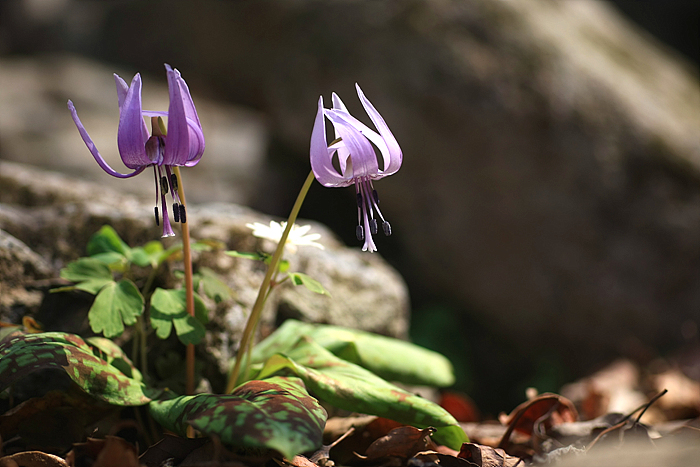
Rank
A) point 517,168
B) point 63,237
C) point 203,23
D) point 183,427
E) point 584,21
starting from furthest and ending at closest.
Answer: point 203,23, point 584,21, point 517,168, point 63,237, point 183,427

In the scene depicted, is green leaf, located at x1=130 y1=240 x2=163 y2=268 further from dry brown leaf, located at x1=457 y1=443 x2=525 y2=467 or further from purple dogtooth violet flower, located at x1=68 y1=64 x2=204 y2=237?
dry brown leaf, located at x1=457 y1=443 x2=525 y2=467

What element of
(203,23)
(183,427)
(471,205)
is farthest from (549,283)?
(203,23)

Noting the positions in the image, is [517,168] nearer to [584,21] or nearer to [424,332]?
[424,332]

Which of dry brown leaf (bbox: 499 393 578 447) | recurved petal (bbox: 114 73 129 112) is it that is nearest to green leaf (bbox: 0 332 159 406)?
recurved petal (bbox: 114 73 129 112)

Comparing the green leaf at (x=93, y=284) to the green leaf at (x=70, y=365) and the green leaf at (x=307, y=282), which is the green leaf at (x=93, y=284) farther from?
the green leaf at (x=307, y=282)

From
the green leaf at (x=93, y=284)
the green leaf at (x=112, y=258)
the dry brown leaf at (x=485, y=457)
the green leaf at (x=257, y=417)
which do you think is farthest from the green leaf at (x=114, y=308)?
the dry brown leaf at (x=485, y=457)

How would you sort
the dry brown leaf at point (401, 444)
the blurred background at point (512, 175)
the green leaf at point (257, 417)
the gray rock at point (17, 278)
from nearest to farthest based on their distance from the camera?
the green leaf at point (257, 417) → the dry brown leaf at point (401, 444) → the gray rock at point (17, 278) → the blurred background at point (512, 175)

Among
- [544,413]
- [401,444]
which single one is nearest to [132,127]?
[401,444]
